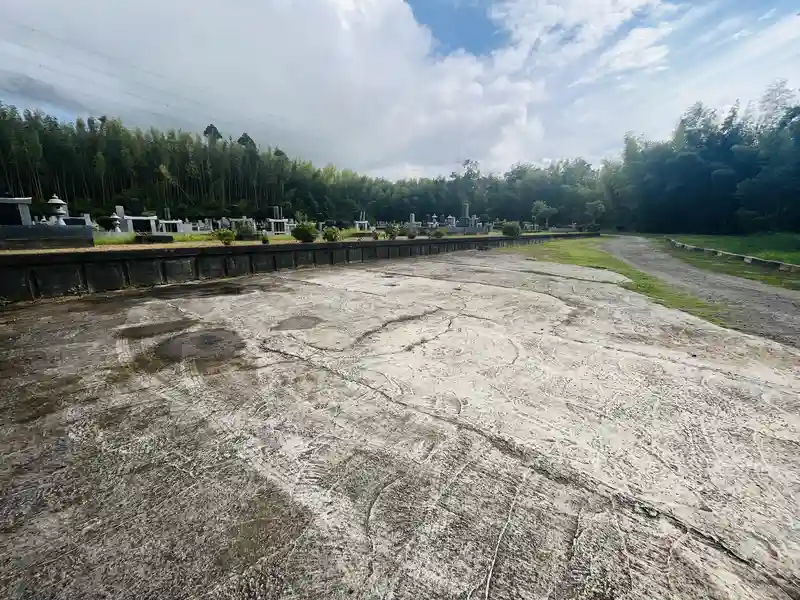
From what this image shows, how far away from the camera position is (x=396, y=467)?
1.82 meters

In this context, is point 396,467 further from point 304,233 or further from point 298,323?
point 304,233

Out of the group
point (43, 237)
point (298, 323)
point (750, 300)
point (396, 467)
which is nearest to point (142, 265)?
point (43, 237)

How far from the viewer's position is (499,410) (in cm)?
238

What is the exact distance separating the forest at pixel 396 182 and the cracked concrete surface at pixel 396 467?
25802 mm

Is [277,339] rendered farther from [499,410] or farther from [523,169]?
[523,169]

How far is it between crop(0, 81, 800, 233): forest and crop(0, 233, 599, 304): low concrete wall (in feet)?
64.1

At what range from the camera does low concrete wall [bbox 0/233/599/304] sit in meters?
5.43

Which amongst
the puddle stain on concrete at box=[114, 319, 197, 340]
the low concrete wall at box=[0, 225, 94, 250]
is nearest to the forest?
the low concrete wall at box=[0, 225, 94, 250]

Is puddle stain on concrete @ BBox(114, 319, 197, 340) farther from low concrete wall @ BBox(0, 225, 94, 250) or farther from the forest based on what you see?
the forest

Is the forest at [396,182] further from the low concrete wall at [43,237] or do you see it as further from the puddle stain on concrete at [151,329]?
the puddle stain on concrete at [151,329]

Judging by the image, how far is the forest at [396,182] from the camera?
2386cm

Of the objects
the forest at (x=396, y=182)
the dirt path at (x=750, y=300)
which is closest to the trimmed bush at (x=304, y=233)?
the dirt path at (x=750, y=300)

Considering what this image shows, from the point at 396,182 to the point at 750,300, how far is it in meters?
44.0

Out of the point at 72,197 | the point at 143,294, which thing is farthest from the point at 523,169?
the point at 143,294
